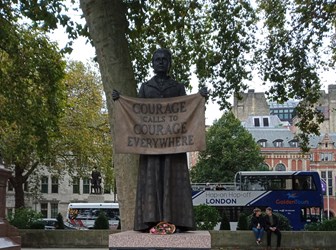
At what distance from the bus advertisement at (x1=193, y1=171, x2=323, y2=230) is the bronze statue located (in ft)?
82.7

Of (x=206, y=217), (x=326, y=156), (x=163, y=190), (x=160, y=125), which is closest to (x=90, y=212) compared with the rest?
(x=206, y=217)

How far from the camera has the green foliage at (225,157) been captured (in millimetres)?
57406

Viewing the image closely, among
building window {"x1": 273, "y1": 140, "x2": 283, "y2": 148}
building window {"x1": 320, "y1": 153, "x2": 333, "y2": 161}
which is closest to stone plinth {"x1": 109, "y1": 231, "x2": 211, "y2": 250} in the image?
building window {"x1": 320, "y1": 153, "x2": 333, "y2": 161}

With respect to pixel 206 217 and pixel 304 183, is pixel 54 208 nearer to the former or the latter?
pixel 304 183

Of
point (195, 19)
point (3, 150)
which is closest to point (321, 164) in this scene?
point (3, 150)

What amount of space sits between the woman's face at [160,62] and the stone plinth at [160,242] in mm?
2136

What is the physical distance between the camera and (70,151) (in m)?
32.7

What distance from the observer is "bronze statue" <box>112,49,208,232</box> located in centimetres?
696

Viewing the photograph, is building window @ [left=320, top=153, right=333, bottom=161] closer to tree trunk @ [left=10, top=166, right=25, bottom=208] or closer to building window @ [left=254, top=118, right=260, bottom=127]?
building window @ [left=254, top=118, right=260, bottom=127]

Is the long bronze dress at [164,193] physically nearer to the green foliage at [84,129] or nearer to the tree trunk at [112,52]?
the tree trunk at [112,52]

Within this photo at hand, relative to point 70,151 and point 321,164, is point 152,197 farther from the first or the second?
point 321,164

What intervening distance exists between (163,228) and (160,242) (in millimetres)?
306

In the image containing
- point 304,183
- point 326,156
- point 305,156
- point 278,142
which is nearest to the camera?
point 304,183

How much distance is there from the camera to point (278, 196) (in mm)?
32094
